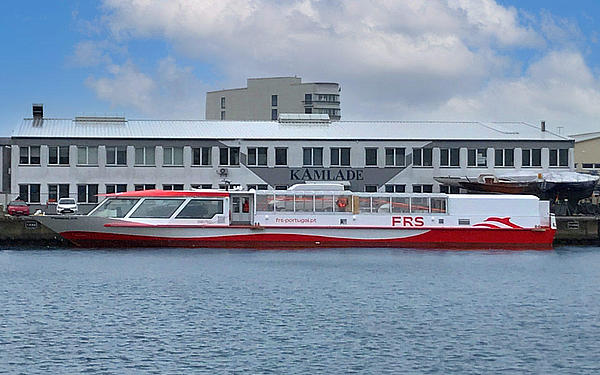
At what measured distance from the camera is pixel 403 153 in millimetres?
80062

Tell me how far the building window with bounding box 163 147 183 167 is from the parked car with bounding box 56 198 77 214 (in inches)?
314

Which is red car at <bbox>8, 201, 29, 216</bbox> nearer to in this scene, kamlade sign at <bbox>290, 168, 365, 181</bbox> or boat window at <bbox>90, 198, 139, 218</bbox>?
boat window at <bbox>90, 198, 139, 218</bbox>

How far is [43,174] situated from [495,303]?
156 ft

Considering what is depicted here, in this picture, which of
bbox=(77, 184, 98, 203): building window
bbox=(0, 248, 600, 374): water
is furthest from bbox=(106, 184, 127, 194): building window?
bbox=(0, 248, 600, 374): water

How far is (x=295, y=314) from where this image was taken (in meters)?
34.3

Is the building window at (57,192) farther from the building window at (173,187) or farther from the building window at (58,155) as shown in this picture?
the building window at (173,187)

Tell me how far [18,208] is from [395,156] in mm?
27985

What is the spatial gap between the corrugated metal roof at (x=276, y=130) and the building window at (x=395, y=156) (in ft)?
3.17

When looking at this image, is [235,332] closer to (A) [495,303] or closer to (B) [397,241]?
(A) [495,303]

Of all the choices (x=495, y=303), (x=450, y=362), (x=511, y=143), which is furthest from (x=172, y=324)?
(x=511, y=143)

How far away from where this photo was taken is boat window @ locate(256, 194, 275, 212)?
56.9 m

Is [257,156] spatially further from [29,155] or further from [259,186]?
[29,155]

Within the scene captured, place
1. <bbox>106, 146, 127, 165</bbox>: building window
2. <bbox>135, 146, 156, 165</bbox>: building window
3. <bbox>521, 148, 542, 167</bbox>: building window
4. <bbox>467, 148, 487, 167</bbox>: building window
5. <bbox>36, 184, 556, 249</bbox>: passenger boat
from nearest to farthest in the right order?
<bbox>36, 184, 556, 249</bbox>: passenger boat, <bbox>106, 146, 127, 165</bbox>: building window, <bbox>135, 146, 156, 165</bbox>: building window, <bbox>467, 148, 487, 167</bbox>: building window, <bbox>521, 148, 542, 167</bbox>: building window

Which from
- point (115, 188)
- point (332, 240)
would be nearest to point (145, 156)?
point (115, 188)
